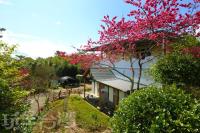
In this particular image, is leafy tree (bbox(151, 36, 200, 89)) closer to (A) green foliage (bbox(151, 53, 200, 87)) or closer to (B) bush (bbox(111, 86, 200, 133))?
(A) green foliage (bbox(151, 53, 200, 87))

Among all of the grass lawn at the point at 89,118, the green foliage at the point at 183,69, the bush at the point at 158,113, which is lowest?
the grass lawn at the point at 89,118

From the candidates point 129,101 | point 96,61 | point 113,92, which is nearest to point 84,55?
point 96,61

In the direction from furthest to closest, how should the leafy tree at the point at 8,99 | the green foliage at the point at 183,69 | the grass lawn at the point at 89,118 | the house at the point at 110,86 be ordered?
the house at the point at 110,86 → the grass lawn at the point at 89,118 → the green foliage at the point at 183,69 → the leafy tree at the point at 8,99

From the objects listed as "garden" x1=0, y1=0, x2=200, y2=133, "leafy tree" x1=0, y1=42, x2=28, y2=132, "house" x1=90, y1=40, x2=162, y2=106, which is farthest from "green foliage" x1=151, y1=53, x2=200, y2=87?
"leafy tree" x1=0, y1=42, x2=28, y2=132

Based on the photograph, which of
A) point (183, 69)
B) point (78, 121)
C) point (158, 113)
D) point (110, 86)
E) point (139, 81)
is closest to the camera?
point (158, 113)

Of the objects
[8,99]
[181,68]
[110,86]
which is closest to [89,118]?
[110,86]

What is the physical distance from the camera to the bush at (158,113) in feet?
22.7

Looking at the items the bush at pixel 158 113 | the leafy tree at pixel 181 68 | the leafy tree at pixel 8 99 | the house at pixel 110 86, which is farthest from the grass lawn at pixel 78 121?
the bush at pixel 158 113

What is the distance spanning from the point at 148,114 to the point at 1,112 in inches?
162

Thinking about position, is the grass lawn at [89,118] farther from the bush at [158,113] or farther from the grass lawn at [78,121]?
the bush at [158,113]

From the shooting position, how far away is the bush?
6.93 m

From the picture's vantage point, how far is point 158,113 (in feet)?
23.7

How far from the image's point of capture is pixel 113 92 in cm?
2547

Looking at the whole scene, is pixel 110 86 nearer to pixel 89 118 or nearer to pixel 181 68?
pixel 89 118
